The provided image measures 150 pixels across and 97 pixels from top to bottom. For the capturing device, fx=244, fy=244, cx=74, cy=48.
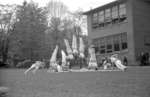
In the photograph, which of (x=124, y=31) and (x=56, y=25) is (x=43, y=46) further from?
(x=124, y=31)

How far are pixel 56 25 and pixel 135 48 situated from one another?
73.5 feet

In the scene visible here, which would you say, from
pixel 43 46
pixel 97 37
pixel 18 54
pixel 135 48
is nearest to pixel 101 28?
pixel 97 37

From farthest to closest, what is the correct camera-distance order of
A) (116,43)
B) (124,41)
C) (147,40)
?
(116,43), (147,40), (124,41)

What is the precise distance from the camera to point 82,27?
60750mm

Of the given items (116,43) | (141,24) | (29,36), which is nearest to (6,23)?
(29,36)

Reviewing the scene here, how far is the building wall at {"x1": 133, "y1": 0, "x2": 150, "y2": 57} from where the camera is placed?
38.3 m

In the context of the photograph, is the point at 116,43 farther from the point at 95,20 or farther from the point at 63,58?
the point at 63,58

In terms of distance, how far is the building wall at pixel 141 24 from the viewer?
38344mm

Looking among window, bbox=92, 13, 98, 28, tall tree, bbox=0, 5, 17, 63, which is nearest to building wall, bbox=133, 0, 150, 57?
window, bbox=92, 13, 98, 28

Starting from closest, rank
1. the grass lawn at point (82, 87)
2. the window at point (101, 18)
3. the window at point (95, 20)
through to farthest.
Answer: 1. the grass lawn at point (82, 87)
2. the window at point (101, 18)
3. the window at point (95, 20)

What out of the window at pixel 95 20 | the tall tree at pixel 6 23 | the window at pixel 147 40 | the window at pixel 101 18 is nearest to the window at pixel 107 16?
the window at pixel 101 18

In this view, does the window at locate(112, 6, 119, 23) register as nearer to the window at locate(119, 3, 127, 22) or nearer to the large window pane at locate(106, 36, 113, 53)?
the window at locate(119, 3, 127, 22)

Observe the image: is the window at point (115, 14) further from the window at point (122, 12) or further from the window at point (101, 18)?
the window at point (101, 18)

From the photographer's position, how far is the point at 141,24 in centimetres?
3909
